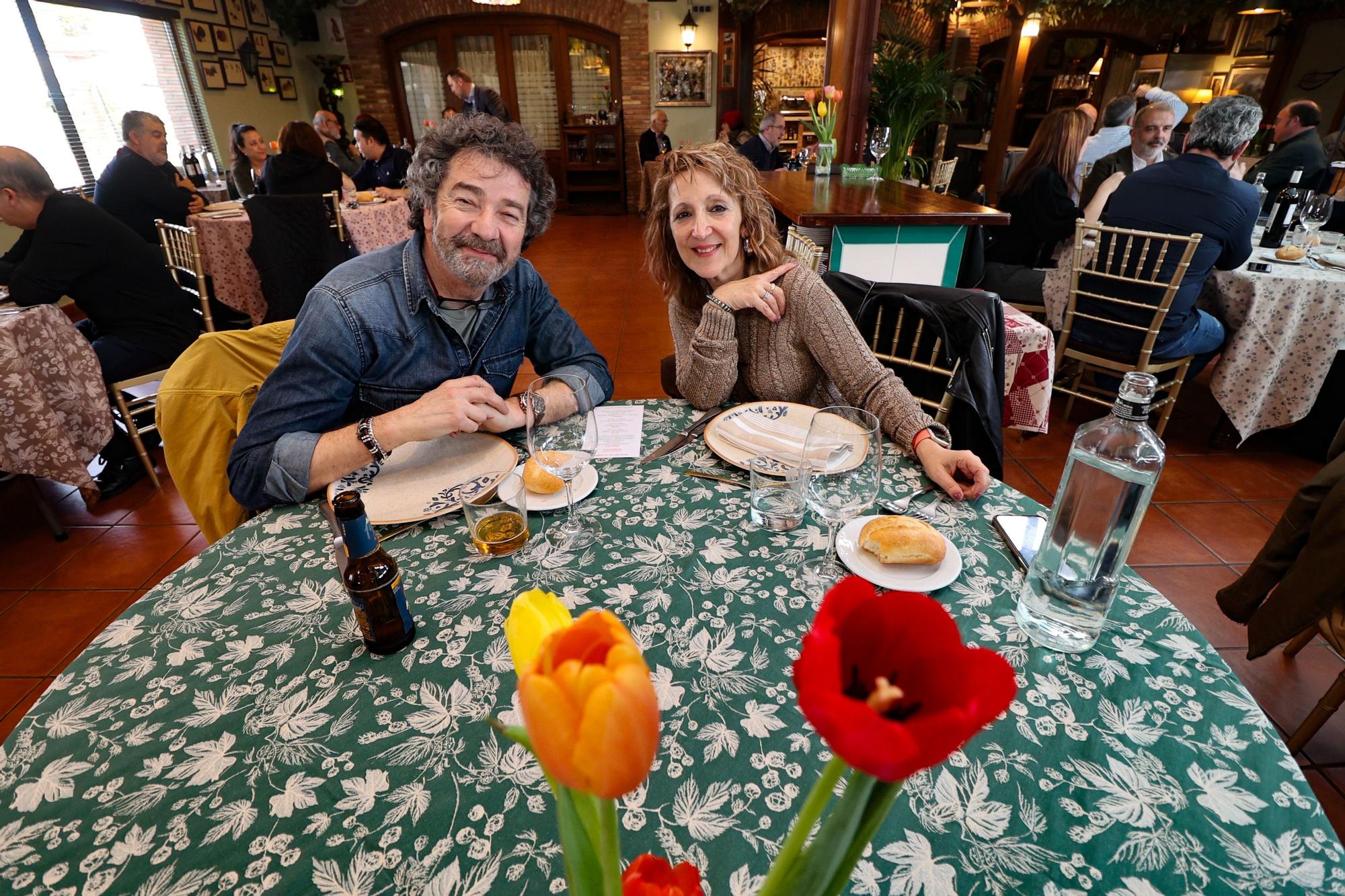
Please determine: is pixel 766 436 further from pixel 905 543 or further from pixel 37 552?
pixel 37 552

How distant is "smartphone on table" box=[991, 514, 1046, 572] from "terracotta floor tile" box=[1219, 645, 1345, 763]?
129cm

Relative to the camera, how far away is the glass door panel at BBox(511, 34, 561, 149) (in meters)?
9.00

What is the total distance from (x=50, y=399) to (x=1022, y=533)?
125 inches

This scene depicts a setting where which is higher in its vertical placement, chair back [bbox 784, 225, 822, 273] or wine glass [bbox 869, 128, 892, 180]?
wine glass [bbox 869, 128, 892, 180]

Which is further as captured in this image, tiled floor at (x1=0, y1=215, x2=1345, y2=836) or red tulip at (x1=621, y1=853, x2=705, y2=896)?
tiled floor at (x1=0, y1=215, x2=1345, y2=836)

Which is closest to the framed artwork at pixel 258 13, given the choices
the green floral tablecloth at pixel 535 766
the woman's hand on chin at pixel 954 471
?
the green floral tablecloth at pixel 535 766

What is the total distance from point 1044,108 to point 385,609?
12323 millimetres

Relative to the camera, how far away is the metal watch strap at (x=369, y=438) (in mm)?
1114

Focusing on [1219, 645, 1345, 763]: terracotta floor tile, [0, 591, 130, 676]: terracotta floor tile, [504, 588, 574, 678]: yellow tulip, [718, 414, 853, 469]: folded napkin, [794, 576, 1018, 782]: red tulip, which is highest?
[794, 576, 1018, 782]: red tulip

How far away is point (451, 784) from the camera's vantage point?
0.61 meters

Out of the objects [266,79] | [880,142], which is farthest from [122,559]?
[266,79]

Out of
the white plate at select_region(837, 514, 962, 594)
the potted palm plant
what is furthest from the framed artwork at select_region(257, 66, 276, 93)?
the white plate at select_region(837, 514, 962, 594)

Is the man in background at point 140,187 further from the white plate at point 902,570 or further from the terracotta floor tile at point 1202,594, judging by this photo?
the terracotta floor tile at point 1202,594

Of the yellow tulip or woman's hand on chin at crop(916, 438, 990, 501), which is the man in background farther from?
the yellow tulip
